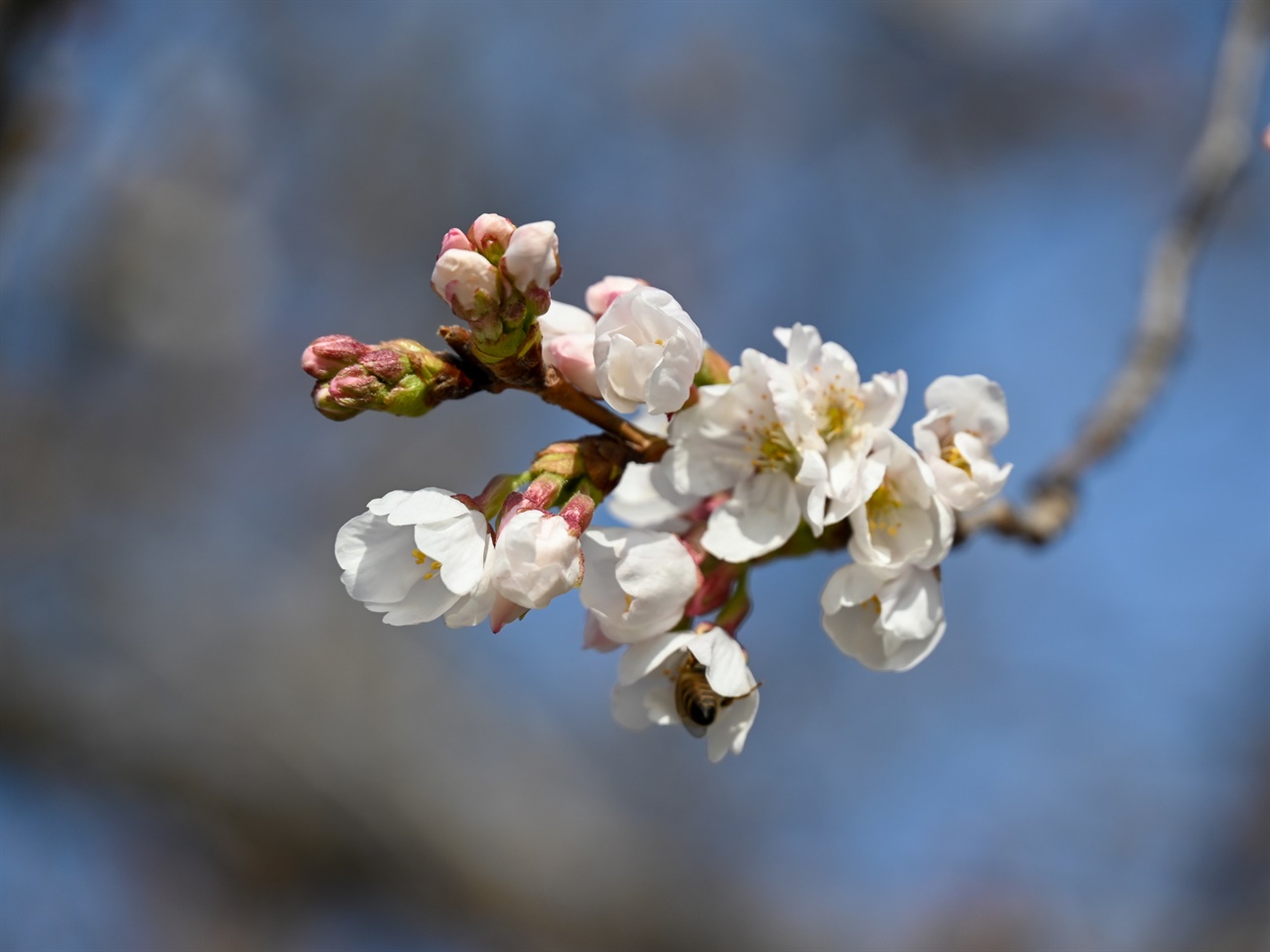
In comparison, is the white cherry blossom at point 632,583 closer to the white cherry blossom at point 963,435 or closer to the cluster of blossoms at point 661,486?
the cluster of blossoms at point 661,486

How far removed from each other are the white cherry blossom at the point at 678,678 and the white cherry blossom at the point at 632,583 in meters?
0.03

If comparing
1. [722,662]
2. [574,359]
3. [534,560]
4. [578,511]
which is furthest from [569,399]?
[722,662]

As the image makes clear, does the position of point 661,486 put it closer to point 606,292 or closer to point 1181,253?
point 606,292

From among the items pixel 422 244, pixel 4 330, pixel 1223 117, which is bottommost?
pixel 4 330

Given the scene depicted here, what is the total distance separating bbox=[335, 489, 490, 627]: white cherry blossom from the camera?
1.12 meters

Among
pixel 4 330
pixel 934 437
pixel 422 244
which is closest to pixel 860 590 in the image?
pixel 934 437

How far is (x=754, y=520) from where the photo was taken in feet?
4.42

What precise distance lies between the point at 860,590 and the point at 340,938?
6.13 metres

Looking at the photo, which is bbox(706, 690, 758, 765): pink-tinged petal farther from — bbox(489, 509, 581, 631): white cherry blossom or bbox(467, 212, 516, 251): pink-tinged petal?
bbox(467, 212, 516, 251): pink-tinged petal

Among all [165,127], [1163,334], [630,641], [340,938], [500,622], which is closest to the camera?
[500,622]

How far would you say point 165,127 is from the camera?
6.60 m

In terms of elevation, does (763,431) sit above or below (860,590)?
above

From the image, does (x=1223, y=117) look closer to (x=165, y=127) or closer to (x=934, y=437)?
(x=934, y=437)

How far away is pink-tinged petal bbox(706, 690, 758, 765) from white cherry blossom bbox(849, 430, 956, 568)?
25 centimetres
